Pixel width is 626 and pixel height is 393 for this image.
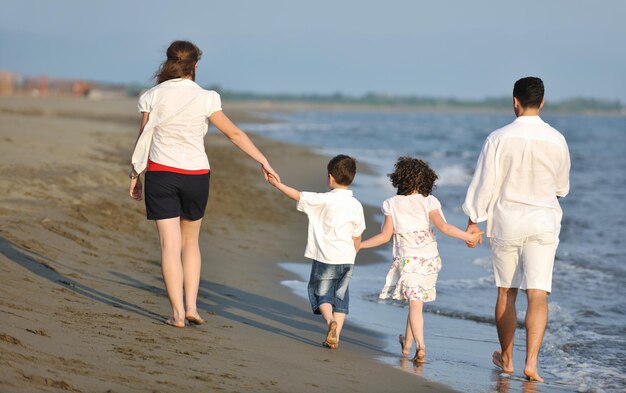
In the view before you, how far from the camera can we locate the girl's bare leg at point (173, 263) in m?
5.84

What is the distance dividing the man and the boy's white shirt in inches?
29.4

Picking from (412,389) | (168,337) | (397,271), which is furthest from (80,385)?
(397,271)

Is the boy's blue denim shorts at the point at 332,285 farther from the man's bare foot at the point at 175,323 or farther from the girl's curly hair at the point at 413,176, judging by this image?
the man's bare foot at the point at 175,323

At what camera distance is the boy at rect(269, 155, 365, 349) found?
5910mm

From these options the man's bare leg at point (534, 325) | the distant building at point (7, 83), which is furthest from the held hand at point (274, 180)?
the distant building at point (7, 83)

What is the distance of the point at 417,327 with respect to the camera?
5.90 m

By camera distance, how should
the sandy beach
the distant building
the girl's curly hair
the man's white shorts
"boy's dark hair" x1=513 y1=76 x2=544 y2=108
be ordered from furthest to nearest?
1. the distant building
2. the girl's curly hair
3. "boy's dark hair" x1=513 y1=76 x2=544 y2=108
4. the man's white shorts
5. the sandy beach

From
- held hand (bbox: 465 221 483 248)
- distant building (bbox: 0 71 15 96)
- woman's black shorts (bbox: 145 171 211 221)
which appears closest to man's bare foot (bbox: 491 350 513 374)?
held hand (bbox: 465 221 483 248)

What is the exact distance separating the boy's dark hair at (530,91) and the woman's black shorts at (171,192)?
1.98 meters

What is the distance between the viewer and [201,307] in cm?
687

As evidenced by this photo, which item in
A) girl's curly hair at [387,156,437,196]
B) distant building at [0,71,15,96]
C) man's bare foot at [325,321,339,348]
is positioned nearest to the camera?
man's bare foot at [325,321,339,348]

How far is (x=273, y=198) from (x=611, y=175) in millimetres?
15873

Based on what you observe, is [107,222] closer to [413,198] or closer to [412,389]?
[413,198]

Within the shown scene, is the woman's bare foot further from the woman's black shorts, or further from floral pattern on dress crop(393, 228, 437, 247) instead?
floral pattern on dress crop(393, 228, 437, 247)
